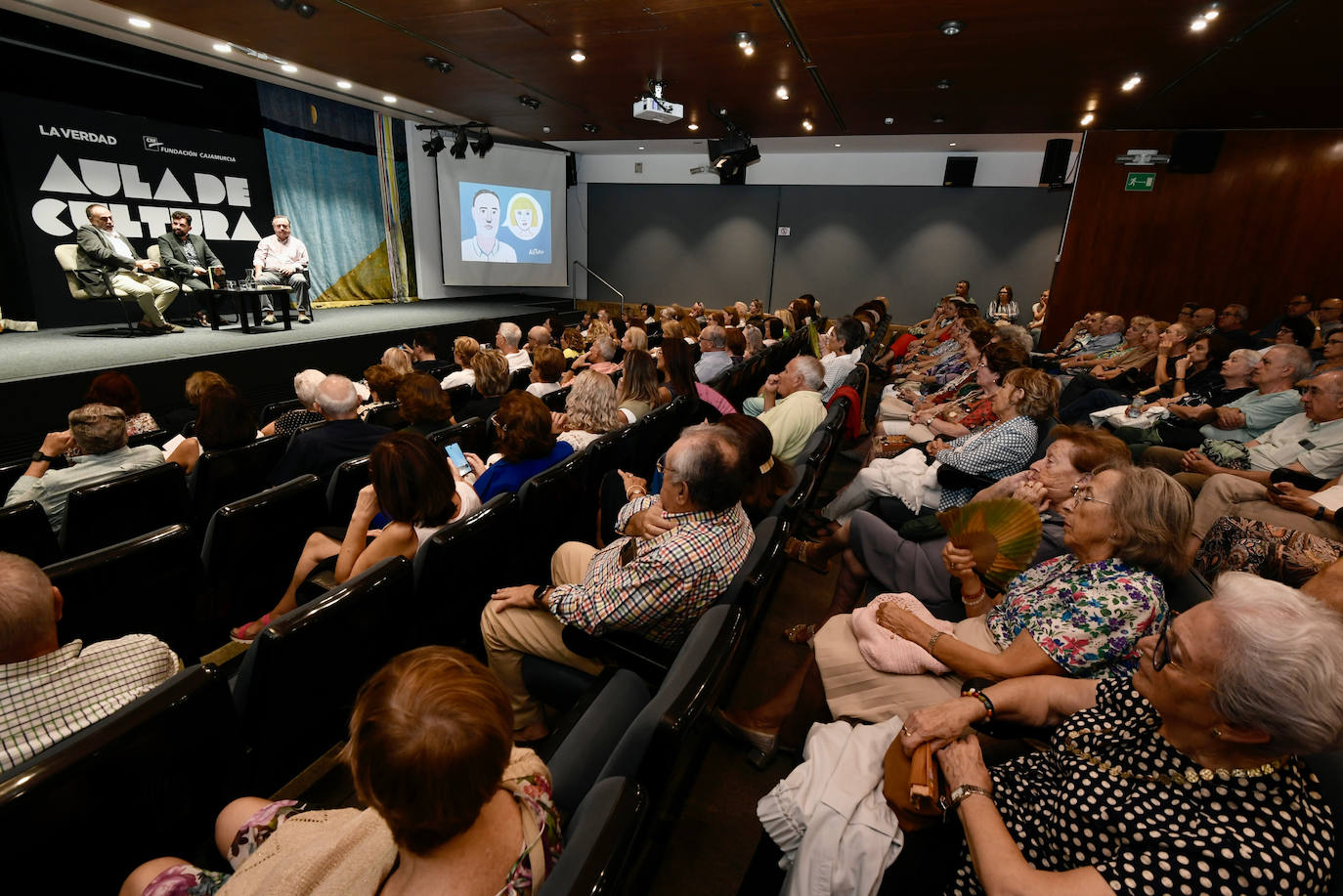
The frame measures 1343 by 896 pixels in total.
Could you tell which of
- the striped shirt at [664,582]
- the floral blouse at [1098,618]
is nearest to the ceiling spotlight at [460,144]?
the striped shirt at [664,582]

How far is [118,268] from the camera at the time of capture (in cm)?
646

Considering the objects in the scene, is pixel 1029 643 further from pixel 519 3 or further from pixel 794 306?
pixel 794 306

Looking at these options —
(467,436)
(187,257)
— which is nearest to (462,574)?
(467,436)

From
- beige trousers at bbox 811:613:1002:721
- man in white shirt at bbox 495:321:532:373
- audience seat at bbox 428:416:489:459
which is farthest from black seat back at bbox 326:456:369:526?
man in white shirt at bbox 495:321:532:373

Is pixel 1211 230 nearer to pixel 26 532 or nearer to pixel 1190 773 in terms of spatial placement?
pixel 1190 773

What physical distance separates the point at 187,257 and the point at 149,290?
1057mm

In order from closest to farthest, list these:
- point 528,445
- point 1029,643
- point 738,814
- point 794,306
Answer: point 1029,643 < point 738,814 < point 528,445 < point 794,306

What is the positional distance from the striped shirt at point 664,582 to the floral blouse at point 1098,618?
0.80m

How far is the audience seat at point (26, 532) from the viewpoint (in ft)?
6.57

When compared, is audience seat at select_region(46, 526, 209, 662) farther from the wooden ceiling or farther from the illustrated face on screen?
the illustrated face on screen

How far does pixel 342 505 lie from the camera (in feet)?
8.39

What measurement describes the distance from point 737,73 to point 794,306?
3.34 metres

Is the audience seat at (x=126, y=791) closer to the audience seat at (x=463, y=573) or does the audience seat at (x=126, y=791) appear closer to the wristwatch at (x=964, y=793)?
the audience seat at (x=463, y=573)

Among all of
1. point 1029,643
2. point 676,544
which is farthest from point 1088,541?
point 676,544
